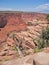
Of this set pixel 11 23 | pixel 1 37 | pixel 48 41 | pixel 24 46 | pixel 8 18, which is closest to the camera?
pixel 48 41

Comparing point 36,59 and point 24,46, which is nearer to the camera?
point 36,59

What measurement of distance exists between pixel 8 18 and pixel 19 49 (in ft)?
112

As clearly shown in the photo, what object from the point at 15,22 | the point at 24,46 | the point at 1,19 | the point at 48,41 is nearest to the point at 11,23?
the point at 15,22

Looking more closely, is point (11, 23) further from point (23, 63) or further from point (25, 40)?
point (23, 63)

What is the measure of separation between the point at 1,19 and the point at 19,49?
1398 inches

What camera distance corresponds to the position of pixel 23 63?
30.7 feet

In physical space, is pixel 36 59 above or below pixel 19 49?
above

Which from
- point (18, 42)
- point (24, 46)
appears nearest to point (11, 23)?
point (18, 42)

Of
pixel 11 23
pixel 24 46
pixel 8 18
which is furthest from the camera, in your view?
pixel 8 18

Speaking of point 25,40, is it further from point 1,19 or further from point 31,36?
point 1,19

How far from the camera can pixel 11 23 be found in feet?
190

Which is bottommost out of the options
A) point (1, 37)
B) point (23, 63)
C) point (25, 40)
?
point (1, 37)

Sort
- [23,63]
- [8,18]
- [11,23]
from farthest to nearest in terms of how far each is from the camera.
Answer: [8,18] < [11,23] < [23,63]

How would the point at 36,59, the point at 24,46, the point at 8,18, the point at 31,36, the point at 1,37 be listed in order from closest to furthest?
the point at 36,59, the point at 24,46, the point at 31,36, the point at 1,37, the point at 8,18
